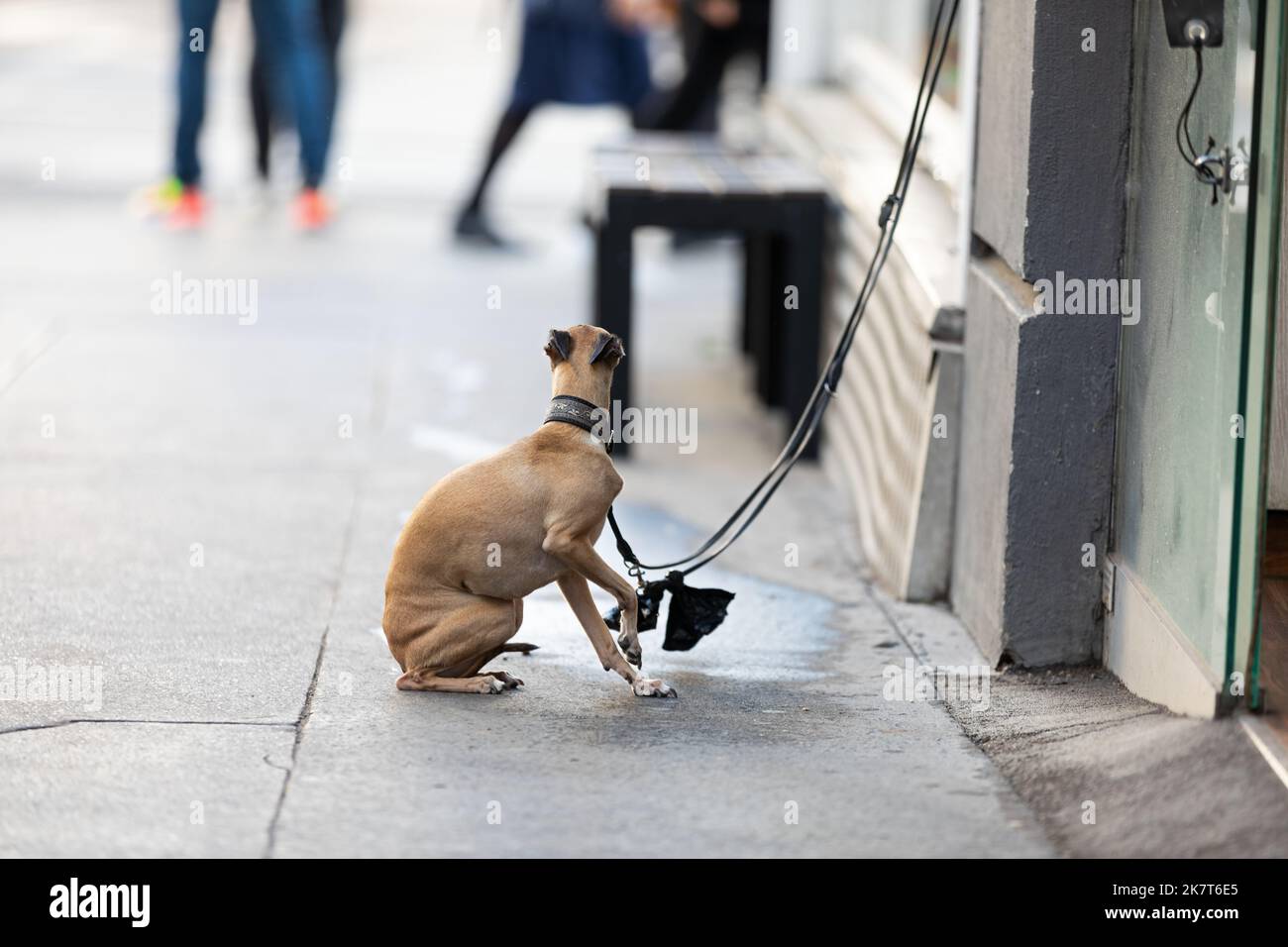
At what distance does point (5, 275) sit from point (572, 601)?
656cm

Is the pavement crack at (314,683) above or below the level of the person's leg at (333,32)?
below

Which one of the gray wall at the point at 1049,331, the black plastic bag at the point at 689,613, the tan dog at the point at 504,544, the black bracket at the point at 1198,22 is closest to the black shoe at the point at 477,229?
the gray wall at the point at 1049,331

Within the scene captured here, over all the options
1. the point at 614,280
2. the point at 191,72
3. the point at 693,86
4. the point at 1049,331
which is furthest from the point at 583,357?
the point at 693,86

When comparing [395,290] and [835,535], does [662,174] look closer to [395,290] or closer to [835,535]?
[835,535]

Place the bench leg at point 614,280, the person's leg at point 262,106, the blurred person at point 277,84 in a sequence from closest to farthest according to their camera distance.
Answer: the bench leg at point 614,280
the blurred person at point 277,84
the person's leg at point 262,106

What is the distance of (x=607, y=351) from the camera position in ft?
15.5

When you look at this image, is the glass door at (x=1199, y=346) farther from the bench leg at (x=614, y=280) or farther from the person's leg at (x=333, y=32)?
the person's leg at (x=333, y=32)

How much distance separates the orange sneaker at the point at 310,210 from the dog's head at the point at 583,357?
7.30 m

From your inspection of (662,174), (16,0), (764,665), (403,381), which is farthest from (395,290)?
(16,0)

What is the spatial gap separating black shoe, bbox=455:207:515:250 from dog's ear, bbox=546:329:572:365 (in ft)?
22.4

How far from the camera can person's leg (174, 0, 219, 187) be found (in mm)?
10992

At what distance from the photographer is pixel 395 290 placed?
33.9ft

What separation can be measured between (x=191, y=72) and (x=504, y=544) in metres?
7.40

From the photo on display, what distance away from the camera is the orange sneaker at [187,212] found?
11.5m
